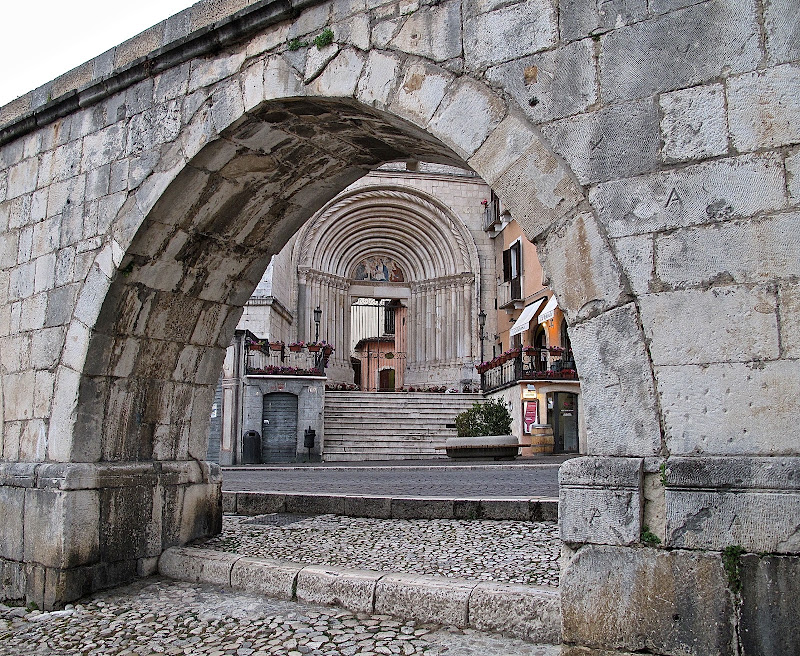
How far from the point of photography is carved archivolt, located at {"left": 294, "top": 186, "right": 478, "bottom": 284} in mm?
24500

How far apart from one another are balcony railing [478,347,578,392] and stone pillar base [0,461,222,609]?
12.9m

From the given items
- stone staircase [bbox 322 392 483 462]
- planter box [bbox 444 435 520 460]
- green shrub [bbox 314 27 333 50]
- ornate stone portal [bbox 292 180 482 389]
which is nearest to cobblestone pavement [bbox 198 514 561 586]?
green shrub [bbox 314 27 333 50]

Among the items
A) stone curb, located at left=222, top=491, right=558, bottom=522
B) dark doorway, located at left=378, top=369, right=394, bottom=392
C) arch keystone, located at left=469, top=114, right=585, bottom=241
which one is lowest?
stone curb, located at left=222, top=491, right=558, bottom=522

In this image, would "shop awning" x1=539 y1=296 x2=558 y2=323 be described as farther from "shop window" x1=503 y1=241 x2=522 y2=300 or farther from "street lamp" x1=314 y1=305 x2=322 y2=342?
"street lamp" x1=314 y1=305 x2=322 y2=342

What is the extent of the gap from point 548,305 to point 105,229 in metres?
16.7

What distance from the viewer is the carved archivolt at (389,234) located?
24.5 meters

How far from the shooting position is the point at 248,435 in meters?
17.5

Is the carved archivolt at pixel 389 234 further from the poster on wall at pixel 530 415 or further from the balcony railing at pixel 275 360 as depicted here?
the poster on wall at pixel 530 415

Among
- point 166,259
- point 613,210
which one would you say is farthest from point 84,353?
point 613,210

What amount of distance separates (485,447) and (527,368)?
4687mm

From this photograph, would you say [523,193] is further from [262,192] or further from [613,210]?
[262,192]

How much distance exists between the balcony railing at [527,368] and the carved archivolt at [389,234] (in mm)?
4850

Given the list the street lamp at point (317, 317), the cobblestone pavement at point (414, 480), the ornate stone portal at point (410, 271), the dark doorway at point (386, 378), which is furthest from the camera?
the dark doorway at point (386, 378)

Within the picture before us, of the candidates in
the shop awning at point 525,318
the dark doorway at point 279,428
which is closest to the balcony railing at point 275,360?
the dark doorway at point 279,428
